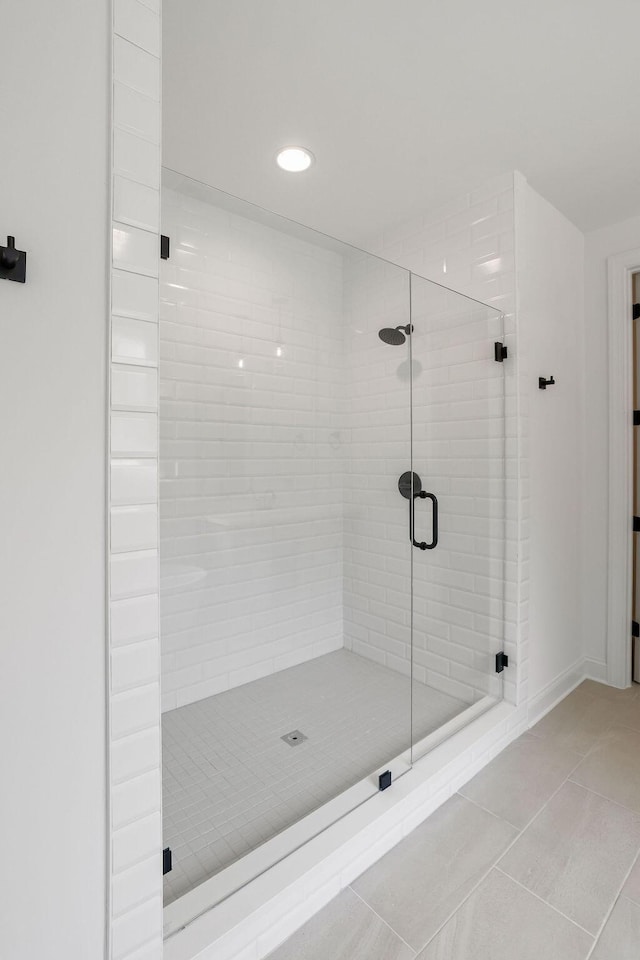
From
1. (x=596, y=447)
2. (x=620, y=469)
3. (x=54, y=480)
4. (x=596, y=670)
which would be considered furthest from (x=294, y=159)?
(x=596, y=670)

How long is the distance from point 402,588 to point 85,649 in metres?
1.51

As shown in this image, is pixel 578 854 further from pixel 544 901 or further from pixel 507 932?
pixel 507 932

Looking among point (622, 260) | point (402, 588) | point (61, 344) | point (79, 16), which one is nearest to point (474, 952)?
point (402, 588)

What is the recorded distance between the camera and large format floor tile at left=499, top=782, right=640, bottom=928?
137 cm

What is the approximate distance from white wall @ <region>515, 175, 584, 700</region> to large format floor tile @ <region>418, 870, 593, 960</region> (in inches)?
41.4

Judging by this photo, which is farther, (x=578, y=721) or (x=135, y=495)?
(x=578, y=721)

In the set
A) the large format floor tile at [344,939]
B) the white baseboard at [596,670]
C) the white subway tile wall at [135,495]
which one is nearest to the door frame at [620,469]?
the white baseboard at [596,670]

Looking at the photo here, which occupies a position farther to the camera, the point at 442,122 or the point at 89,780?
the point at 442,122

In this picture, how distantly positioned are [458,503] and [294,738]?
122 cm

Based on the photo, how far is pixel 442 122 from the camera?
1.76 metres

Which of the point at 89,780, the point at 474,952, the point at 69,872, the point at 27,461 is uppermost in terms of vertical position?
the point at 27,461

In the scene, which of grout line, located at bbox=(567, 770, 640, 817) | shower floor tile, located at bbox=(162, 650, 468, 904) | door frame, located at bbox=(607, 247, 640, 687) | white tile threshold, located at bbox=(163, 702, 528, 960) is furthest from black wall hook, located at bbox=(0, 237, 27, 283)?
door frame, located at bbox=(607, 247, 640, 687)

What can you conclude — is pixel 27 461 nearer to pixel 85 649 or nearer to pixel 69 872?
pixel 85 649

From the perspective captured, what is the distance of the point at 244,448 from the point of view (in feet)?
5.98
